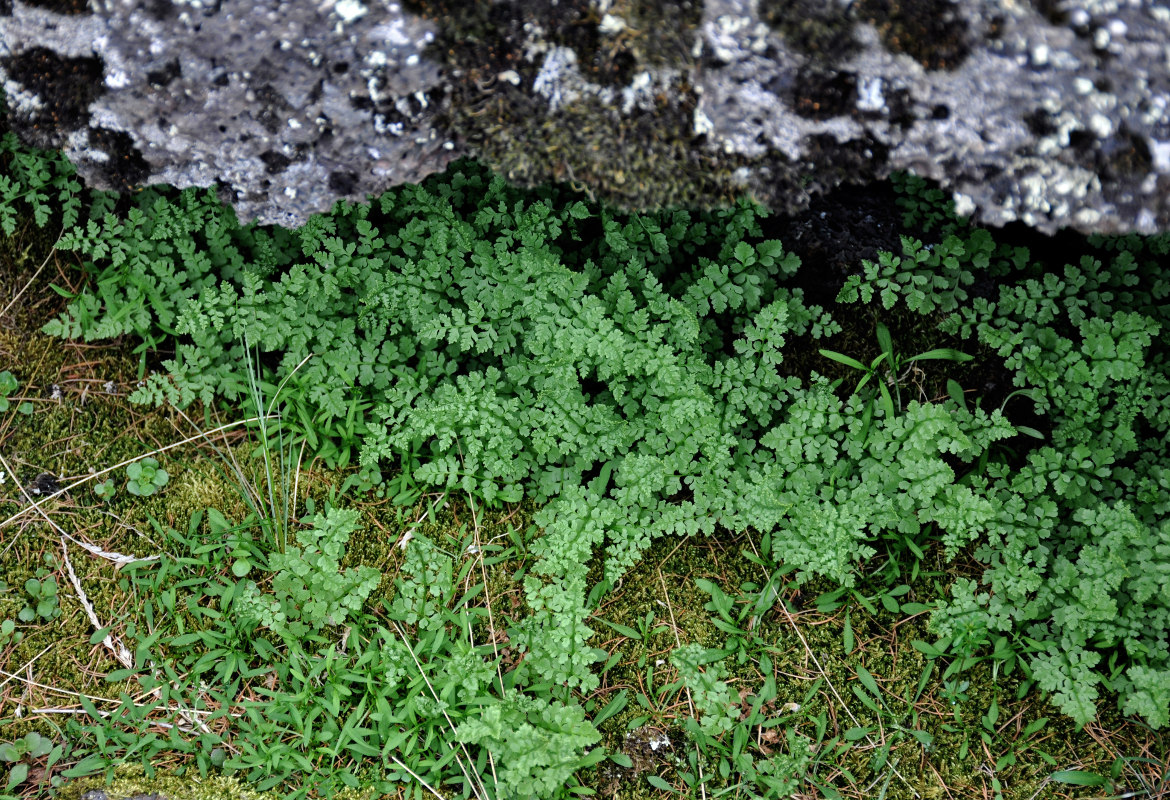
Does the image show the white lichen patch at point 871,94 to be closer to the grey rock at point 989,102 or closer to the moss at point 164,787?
the grey rock at point 989,102

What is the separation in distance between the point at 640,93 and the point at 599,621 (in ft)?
7.42

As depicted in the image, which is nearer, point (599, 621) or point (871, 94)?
point (871, 94)

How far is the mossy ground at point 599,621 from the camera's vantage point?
3.19 m

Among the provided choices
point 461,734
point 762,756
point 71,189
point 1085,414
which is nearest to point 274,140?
point 71,189

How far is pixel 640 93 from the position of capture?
8.21 feet

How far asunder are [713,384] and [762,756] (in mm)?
1635

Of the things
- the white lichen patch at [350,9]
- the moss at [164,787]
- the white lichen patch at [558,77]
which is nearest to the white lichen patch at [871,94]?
the white lichen patch at [558,77]

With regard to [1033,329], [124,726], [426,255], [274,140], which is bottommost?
[124,726]

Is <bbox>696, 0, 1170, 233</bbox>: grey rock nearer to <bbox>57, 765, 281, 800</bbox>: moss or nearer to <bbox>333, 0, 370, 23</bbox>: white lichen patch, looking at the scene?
<bbox>333, 0, 370, 23</bbox>: white lichen patch

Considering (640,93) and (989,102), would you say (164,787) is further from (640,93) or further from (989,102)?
(989,102)

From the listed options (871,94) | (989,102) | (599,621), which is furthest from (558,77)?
(599,621)

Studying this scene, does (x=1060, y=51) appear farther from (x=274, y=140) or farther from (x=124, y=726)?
(x=124, y=726)

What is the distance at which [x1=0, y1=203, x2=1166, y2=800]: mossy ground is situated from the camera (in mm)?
3186

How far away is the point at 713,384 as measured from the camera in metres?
3.41
